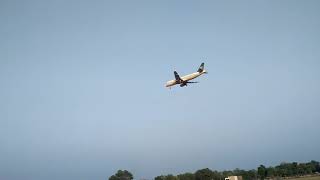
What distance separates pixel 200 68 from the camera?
9600cm

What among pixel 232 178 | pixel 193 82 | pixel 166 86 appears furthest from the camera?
pixel 232 178

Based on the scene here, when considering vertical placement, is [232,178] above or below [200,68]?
below

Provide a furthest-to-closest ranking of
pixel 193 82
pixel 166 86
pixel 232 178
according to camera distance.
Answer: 1. pixel 232 178
2. pixel 166 86
3. pixel 193 82

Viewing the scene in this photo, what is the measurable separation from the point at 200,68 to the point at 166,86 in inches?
438

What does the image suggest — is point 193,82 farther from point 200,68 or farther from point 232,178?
point 232,178

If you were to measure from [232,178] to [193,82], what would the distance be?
48.9m

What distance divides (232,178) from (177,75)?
50.2 m

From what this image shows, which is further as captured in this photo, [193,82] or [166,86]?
[166,86]

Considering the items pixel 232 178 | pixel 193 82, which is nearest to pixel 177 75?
pixel 193 82

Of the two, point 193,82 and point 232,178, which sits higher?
point 193,82

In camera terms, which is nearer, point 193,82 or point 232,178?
point 193,82

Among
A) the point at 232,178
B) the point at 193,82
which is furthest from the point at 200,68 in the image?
the point at 232,178

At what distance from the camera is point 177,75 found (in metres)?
94.6

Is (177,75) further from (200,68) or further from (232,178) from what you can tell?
(232,178)
